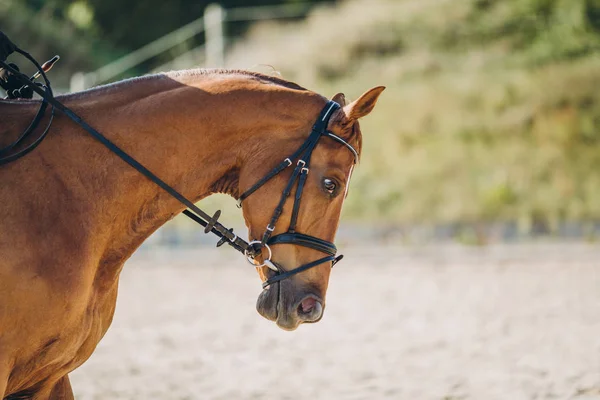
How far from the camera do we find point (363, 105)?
3.35m

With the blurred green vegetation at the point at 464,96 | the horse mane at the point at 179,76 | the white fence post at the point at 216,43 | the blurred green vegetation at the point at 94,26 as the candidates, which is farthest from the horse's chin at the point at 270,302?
the blurred green vegetation at the point at 94,26

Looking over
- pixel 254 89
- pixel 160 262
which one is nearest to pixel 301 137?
pixel 254 89

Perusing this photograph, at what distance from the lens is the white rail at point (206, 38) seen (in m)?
24.0

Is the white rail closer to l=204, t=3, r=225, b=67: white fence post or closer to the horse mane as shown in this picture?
l=204, t=3, r=225, b=67: white fence post

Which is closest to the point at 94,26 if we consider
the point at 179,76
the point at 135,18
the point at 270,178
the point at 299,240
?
the point at 135,18

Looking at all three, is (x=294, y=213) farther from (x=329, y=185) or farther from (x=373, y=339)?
(x=373, y=339)

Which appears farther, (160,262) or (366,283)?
(160,262)

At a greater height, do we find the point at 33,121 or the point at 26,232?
the point at 33,121

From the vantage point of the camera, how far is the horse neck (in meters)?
3.25

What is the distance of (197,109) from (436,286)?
31.6 feet

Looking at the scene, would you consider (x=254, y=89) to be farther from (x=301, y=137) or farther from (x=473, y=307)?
(x=473, y=307)

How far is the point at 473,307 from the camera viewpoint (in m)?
10.3

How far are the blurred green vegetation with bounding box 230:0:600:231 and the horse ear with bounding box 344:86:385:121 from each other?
15671mm

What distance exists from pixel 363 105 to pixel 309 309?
0.89m
